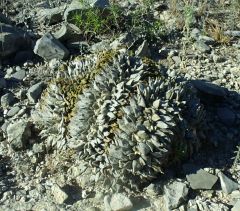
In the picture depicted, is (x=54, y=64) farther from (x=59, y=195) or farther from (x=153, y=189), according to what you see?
(x=153, y=189)

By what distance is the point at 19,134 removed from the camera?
5812 millimetres

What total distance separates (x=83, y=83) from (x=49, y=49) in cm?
165

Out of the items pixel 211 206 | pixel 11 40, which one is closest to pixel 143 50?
pixel 11 40

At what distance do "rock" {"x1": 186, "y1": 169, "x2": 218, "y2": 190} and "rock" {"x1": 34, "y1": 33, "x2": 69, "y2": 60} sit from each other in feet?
8.94

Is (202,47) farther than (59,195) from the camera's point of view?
Yes

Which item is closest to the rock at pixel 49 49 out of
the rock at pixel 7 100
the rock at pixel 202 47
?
the rock at pixel 7 100

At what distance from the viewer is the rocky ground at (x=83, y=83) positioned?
5094 millimetres

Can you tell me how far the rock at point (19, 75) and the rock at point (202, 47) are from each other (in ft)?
7.81

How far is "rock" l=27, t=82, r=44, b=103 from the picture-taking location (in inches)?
250

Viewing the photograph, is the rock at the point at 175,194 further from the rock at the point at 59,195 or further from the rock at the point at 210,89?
the rock at the point at 210,89

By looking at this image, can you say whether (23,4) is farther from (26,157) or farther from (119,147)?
(119,147)

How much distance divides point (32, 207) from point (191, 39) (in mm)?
3383

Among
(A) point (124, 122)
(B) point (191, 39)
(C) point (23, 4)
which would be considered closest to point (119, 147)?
(A) point (124, 122)

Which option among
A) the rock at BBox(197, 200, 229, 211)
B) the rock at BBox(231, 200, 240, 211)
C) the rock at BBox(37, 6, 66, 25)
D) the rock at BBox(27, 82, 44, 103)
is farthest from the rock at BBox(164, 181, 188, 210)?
the rock at BBox(37, 6, 66, 25)
